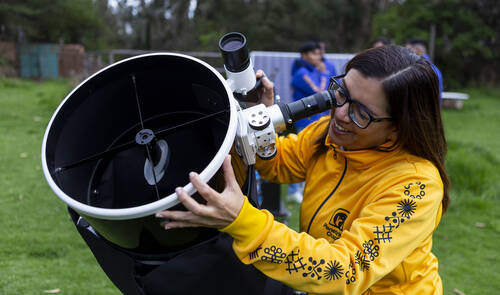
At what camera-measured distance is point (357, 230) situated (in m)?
1.05

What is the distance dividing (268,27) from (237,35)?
24.5m

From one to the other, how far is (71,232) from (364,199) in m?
2.81

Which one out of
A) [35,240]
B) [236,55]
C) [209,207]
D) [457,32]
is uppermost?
[236,55]

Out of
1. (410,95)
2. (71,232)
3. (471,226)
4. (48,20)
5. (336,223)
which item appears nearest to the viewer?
(410,95)

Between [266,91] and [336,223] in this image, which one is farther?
[266,91]

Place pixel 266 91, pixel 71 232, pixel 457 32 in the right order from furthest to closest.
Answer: pixel 457 32 < pixel 71 232 < pixel 266 91

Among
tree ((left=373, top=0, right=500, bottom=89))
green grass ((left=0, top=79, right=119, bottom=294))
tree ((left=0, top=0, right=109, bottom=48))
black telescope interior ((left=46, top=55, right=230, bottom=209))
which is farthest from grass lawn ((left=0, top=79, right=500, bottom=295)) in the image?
tree ((left=0, top=0, right=109, bottom=48))

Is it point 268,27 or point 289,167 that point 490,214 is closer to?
point 289,167

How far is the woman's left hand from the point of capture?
854 millimetres

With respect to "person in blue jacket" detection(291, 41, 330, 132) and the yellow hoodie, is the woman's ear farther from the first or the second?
"person in blue jacket" detection(291, 41, 330, 132)

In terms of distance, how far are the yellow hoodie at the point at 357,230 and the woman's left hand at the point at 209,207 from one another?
29 millimetres

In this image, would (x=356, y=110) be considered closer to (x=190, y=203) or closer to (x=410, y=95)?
(x=410, y=95)

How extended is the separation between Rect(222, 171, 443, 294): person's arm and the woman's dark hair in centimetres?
17

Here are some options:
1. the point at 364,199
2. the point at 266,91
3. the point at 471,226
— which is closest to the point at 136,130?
the point at 266,91
